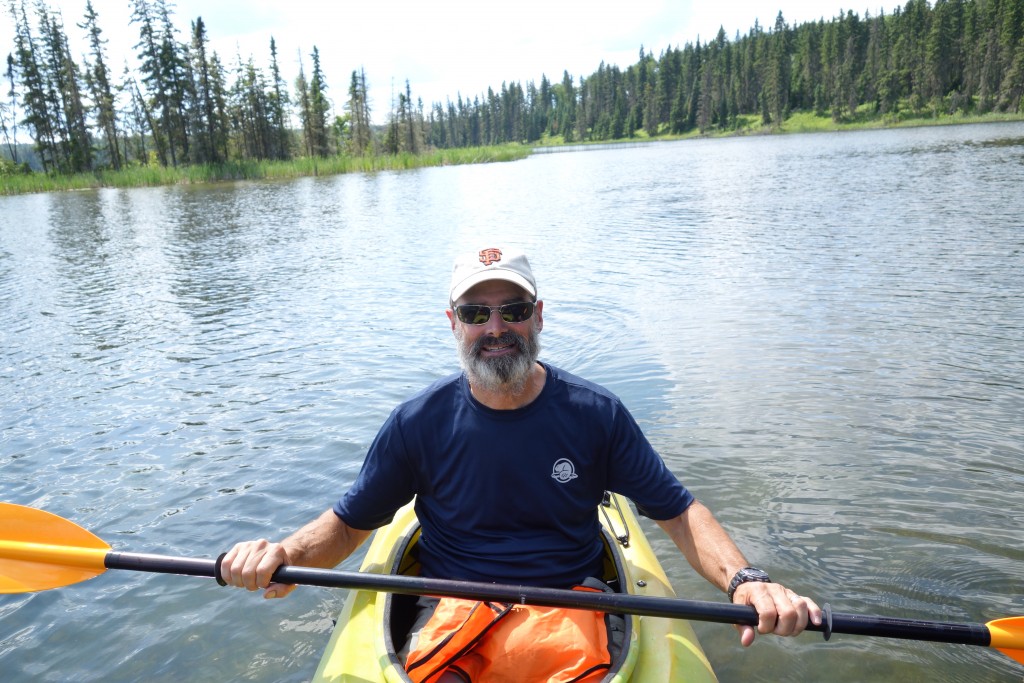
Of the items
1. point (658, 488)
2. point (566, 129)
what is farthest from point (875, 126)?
point (658, 488)

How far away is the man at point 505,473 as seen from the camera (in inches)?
107

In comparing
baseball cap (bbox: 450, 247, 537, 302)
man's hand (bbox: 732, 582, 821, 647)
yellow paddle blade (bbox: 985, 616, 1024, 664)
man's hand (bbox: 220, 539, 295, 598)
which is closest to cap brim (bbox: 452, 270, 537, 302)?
baseball cap (bbox: 450, 247, 537, 302)

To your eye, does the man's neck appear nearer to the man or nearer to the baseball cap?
the man

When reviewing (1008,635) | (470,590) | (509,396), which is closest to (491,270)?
(509,396)

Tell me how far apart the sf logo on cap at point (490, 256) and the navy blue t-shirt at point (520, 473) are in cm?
51

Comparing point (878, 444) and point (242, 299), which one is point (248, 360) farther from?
point (878, 444)

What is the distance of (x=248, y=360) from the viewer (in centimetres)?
905

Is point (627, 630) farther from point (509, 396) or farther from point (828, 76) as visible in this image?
point (828, 76)

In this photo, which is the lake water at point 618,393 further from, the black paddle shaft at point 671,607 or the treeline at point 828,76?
the treeline at point 828,76

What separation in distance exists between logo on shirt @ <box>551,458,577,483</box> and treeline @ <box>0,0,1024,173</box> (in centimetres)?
5717

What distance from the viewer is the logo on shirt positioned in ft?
9.00

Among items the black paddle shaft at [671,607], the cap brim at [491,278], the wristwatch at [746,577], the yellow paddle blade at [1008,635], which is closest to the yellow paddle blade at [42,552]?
the black paddle shaft at [671,607]

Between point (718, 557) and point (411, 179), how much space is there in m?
43.3

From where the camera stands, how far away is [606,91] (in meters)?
153
